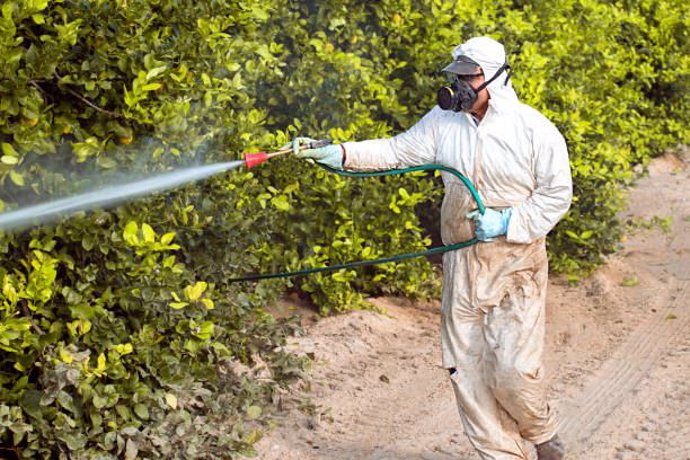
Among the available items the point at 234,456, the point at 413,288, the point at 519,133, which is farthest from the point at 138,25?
the point at 413,288

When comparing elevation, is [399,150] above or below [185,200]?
above

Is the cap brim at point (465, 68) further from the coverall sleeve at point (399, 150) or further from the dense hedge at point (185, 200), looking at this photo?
the dense hedge at point (185, 200)

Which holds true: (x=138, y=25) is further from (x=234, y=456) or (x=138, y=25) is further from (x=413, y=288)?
(x=413, y=288)

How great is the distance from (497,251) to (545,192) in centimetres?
35

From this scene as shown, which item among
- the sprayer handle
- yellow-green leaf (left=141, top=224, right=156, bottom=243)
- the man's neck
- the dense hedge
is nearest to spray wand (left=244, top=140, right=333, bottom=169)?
the sprayer handle

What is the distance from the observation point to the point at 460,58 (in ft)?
15.9

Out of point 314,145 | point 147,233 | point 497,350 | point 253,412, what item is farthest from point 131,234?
point 497,350

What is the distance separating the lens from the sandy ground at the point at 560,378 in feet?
18.8

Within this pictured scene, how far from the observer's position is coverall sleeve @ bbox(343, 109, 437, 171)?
509cm

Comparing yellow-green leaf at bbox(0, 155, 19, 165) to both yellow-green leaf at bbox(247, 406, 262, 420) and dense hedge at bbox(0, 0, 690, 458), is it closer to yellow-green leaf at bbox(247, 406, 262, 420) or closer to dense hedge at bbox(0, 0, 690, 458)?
dense hedge at bbox(0, 0, 690, 458)

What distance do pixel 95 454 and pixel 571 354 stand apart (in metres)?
3.50

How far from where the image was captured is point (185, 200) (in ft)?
17.3

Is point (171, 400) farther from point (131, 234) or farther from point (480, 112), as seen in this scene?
point (480, 112)

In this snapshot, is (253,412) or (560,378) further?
(560,378)
